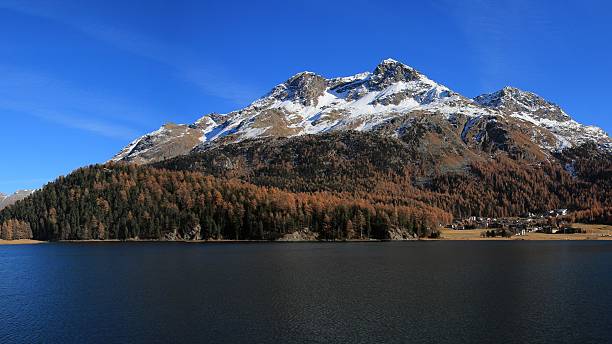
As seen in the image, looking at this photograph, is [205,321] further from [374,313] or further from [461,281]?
[461,281]

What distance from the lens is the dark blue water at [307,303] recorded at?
2120 inches

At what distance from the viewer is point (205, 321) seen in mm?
59688

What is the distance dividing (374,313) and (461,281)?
34.0 meters

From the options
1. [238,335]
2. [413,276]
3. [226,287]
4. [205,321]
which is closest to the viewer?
[238,335]

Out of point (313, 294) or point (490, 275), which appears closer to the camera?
point (313, 294)

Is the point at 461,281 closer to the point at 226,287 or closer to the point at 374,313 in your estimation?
the point at 374,313

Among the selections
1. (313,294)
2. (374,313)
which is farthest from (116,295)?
(374,313)

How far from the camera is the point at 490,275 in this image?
100m

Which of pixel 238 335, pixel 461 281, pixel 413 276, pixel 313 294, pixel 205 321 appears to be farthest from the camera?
pixel 413 276

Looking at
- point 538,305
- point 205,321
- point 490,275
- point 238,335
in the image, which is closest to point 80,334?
point 205,321

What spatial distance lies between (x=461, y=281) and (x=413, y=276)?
394 inches

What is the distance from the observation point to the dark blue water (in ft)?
177

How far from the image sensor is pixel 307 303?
70188mm

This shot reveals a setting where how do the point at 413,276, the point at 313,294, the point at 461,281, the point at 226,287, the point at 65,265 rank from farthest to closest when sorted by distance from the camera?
the point at 65,265
the point at 413,276
the point at 461,281
the point at 226,287
the point at 313,294
